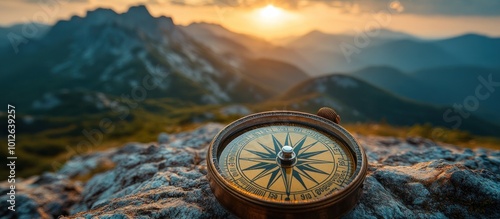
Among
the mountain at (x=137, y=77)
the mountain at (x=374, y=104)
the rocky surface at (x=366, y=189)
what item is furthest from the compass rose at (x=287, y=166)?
the mountain at (x=137, y=77)

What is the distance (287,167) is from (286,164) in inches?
2.6

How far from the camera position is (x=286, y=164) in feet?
21.4

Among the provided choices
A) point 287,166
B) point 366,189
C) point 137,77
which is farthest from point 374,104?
point 287,166

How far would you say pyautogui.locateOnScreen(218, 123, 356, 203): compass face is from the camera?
5914 mm

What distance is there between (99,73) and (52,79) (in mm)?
36405

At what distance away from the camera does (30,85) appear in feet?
577

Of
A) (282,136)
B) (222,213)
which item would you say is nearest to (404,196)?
(282,136)

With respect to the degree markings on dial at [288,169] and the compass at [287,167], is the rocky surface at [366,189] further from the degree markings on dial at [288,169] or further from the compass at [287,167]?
the degree markings on dial at [288,169]

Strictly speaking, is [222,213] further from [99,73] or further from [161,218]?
[99,73]

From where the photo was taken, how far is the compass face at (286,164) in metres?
5.91

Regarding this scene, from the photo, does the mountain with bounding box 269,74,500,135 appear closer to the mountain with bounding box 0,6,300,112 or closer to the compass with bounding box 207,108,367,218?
the mountain with bounding box 0,6,300,112

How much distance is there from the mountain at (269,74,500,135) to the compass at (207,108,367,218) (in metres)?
116

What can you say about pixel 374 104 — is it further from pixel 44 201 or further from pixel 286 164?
pixel 286 164

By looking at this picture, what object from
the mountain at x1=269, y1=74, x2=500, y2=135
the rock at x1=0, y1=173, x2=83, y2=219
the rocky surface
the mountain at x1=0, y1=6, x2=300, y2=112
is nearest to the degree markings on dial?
the rocky surface
